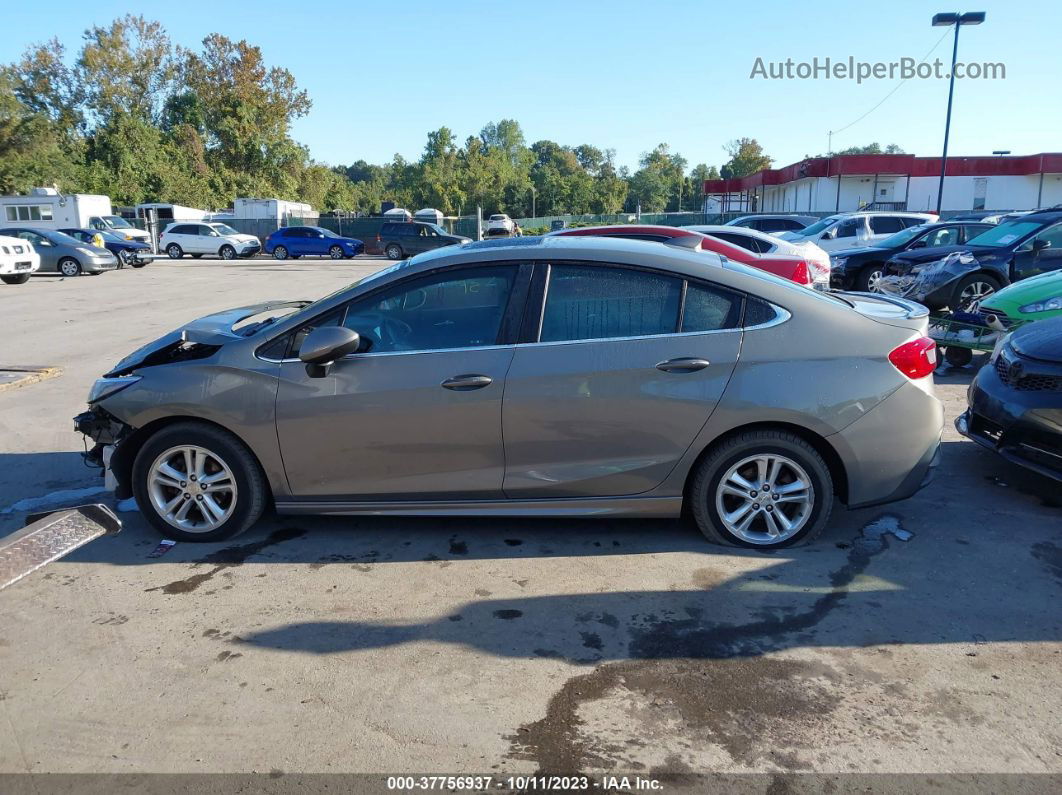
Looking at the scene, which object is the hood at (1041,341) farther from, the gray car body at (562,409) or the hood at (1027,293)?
the hood at (1027,293)

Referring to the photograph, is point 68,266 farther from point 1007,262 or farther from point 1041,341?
point 1041,341

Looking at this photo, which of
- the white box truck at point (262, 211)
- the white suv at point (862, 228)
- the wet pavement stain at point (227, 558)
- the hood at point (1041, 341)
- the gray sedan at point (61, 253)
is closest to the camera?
the wet pavement stain at point (227, 558)

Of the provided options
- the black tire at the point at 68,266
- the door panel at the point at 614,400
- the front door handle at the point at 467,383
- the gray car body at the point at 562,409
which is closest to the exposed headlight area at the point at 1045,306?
the gray car body at the point at 562,409

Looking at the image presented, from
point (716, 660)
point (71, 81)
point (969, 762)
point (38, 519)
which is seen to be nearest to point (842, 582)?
point (716, 660)

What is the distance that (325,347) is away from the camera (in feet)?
13.7

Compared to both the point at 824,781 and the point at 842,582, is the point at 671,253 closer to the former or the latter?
the point at 842,582

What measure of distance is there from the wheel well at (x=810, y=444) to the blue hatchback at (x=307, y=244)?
118ft

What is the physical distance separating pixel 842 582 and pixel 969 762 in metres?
1.35

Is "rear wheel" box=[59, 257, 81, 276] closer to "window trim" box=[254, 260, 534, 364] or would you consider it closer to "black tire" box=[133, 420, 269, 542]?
"black tire" box=[133, 420, 269, 542]

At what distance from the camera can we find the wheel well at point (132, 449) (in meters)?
4.45

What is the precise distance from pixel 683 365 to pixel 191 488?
2829mm

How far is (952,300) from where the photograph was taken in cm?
1091

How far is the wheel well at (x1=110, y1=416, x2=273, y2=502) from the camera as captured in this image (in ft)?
14.6

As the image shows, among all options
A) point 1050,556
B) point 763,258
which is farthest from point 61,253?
point 1050,556
